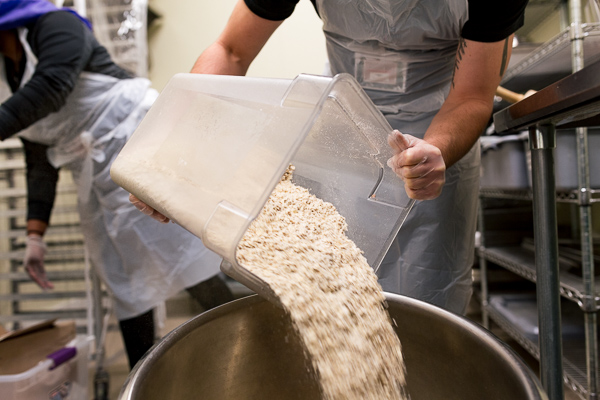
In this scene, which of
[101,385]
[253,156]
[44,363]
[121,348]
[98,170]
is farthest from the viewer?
[121,348]

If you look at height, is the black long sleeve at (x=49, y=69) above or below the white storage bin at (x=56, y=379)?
above

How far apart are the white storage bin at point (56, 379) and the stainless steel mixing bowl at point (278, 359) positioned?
2.37 feet

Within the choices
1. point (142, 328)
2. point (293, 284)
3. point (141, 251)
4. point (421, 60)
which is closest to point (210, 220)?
point (293, 284)

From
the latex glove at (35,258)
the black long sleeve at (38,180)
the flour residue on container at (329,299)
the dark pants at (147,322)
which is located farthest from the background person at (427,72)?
the latex glove at (35,258)

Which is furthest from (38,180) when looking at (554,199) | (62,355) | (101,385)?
(554,199)

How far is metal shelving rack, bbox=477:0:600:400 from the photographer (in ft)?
1.62

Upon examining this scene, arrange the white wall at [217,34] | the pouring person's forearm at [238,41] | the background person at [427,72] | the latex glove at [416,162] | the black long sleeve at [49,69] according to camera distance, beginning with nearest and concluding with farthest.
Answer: the latex glove at [416,162] → the background person at [427,72] → the pouring person's forearm at [238,41] → the black long sleeve at [49,69] → the white wall at [217,34]

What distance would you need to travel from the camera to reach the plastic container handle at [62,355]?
1053 millimetres

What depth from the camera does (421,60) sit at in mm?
847

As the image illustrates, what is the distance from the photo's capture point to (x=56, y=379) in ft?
3.51

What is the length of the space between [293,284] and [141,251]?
1.01 metres

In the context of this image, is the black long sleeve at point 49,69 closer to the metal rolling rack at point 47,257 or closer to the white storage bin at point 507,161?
the metal rolling rack at point 47,257

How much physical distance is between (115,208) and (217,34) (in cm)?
97

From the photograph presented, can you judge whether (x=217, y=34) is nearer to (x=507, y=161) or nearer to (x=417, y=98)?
(x=417, y=98)
